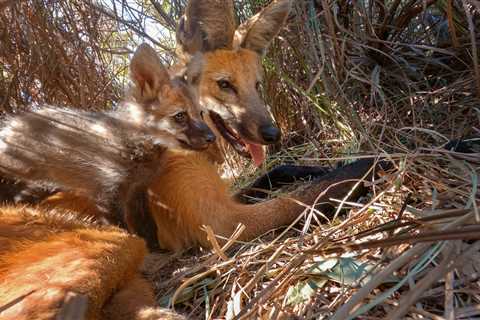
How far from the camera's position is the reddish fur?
1636 millimetres

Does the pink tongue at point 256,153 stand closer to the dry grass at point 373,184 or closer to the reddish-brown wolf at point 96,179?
the dry grass at point 373,184

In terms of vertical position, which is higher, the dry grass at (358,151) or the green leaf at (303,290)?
the dry grass at (358,151)

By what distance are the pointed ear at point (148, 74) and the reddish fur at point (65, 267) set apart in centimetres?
107

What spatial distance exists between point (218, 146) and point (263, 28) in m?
1.13

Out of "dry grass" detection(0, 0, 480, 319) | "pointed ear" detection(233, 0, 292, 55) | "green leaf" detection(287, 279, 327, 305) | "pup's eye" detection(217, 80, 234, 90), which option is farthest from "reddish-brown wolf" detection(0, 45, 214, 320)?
"pointed ear" detection(233, 0, 292, 55)

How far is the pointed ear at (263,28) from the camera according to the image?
3967 millimetres

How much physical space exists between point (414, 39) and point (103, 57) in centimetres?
278

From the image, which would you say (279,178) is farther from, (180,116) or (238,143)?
(180,116)

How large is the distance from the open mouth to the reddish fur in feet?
4.79

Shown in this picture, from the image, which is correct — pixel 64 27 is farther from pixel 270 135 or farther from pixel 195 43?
pixel 270 135

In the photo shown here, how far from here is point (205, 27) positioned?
402cm

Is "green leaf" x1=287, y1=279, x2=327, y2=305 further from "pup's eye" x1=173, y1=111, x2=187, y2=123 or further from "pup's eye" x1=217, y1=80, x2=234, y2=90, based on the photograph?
"pup's eye" x1=217, y1=80, x2=234, y2=90

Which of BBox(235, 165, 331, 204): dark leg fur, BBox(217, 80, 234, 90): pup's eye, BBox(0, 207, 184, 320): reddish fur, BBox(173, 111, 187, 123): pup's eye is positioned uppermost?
BBox(217, 80, 234, 90): pup's eye

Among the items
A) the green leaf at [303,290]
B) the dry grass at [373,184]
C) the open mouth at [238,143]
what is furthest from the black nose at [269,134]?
the green leaf at [303,290]
